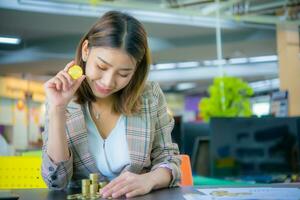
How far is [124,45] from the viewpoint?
51.8 inches

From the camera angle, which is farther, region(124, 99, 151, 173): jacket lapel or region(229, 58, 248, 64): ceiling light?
Answer: region(229, 58, 248, 64): ceiling light

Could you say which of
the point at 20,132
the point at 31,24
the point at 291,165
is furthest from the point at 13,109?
the point at 291,165

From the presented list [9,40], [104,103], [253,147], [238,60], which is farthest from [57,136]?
[238,60]

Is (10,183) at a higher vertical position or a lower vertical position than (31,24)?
lower

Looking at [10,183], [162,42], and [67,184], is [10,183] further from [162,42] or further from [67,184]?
[162,42]

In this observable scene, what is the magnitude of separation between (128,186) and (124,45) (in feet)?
1.52

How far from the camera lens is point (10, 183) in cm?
157

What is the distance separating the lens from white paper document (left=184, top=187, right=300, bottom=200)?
959 millimetres

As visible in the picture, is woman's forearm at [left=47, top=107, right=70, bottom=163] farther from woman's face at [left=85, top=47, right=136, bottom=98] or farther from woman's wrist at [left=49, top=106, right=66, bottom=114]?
woman's face at [left=85, top=47, right=136, bottom=98]

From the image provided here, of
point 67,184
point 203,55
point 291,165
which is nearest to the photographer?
point 67,184

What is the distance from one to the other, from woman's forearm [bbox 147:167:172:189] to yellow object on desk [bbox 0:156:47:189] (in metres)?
0.53

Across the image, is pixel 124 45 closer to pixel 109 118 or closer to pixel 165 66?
pixel 109 118

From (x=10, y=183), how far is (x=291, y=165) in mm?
2043

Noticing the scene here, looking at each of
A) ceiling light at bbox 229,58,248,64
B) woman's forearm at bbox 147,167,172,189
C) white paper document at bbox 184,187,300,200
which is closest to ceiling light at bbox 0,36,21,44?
ceiling light at bbox 229,58,248,64
